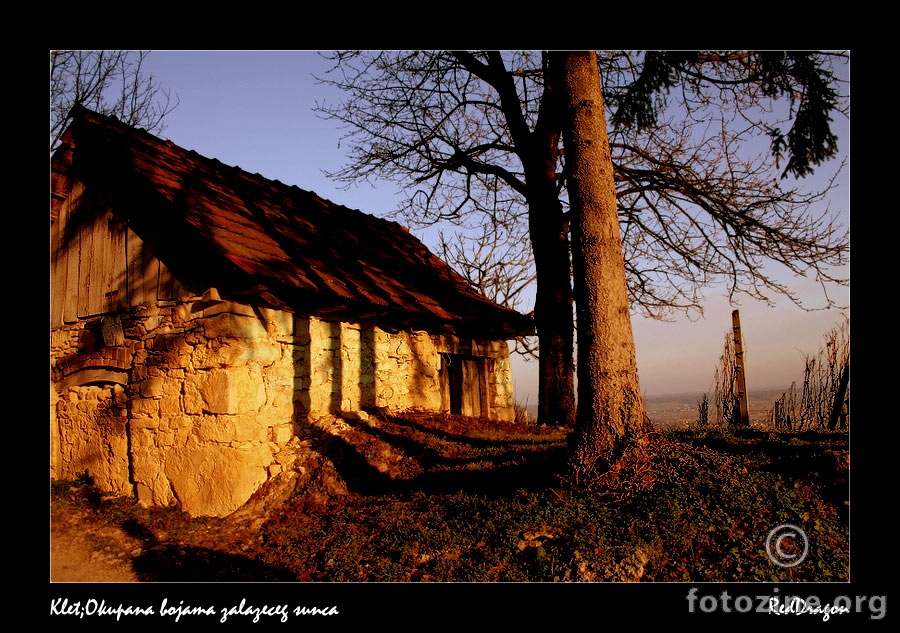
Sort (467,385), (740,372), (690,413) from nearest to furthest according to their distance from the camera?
(740,372), (467,385), (690,413)

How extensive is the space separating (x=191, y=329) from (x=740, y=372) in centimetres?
850

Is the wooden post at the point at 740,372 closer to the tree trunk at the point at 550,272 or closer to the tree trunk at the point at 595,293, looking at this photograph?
the tree trunk at the point at 550,272

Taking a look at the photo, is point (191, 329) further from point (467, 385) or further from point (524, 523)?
point (467, 385)

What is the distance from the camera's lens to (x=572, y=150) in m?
5.70

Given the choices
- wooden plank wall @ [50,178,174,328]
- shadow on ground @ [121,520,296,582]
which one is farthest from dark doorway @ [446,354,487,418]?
shadow on ground @ [121,520,296,582]

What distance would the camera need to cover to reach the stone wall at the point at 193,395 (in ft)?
20.4

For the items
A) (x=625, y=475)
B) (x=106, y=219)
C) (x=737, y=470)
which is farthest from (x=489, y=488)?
(x=106, y=219)

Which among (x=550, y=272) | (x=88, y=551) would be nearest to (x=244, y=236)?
(x=88, y=551)

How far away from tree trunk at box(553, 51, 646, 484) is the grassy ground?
45 centimetres

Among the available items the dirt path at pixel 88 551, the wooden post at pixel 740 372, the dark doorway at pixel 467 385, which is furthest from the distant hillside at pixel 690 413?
the dirt path at pixel 88 551

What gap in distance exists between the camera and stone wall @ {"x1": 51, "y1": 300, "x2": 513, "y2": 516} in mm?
6230

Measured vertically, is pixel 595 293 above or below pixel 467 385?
above

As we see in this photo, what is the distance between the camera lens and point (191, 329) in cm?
645
